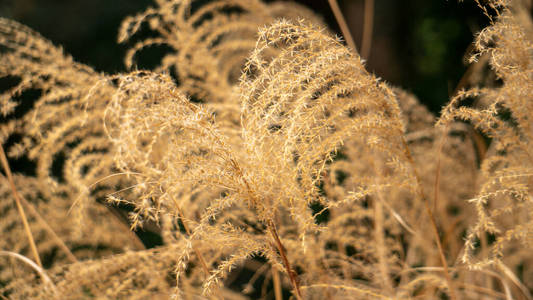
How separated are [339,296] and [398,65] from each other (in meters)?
1.52

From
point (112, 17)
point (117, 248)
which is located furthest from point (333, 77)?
point (112, 17)

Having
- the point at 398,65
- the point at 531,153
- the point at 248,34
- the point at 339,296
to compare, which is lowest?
the point at 339,296

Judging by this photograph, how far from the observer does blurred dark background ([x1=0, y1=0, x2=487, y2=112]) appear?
63.2 inches

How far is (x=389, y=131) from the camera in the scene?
16.2 inches

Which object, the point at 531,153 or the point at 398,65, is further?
the point at 398,65

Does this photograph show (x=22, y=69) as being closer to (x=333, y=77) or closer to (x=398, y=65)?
(x=333, y=77)

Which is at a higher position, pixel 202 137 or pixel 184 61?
pixel 184 61

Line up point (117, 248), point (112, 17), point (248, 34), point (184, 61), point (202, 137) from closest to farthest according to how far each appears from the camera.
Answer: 1. point (202, 137)
2. point (184, 61)
3. point (117, 248)
4. point (248, 34)
5. point (112, 17)

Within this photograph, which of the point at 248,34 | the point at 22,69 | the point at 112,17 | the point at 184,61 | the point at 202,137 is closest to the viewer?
the point at 202,137

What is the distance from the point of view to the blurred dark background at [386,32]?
1.60m

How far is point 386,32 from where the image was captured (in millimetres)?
1892

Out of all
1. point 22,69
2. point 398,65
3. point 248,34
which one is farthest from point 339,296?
point 398,65

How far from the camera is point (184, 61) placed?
0.74 meters

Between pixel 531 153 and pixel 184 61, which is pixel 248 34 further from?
pixel 531 153
